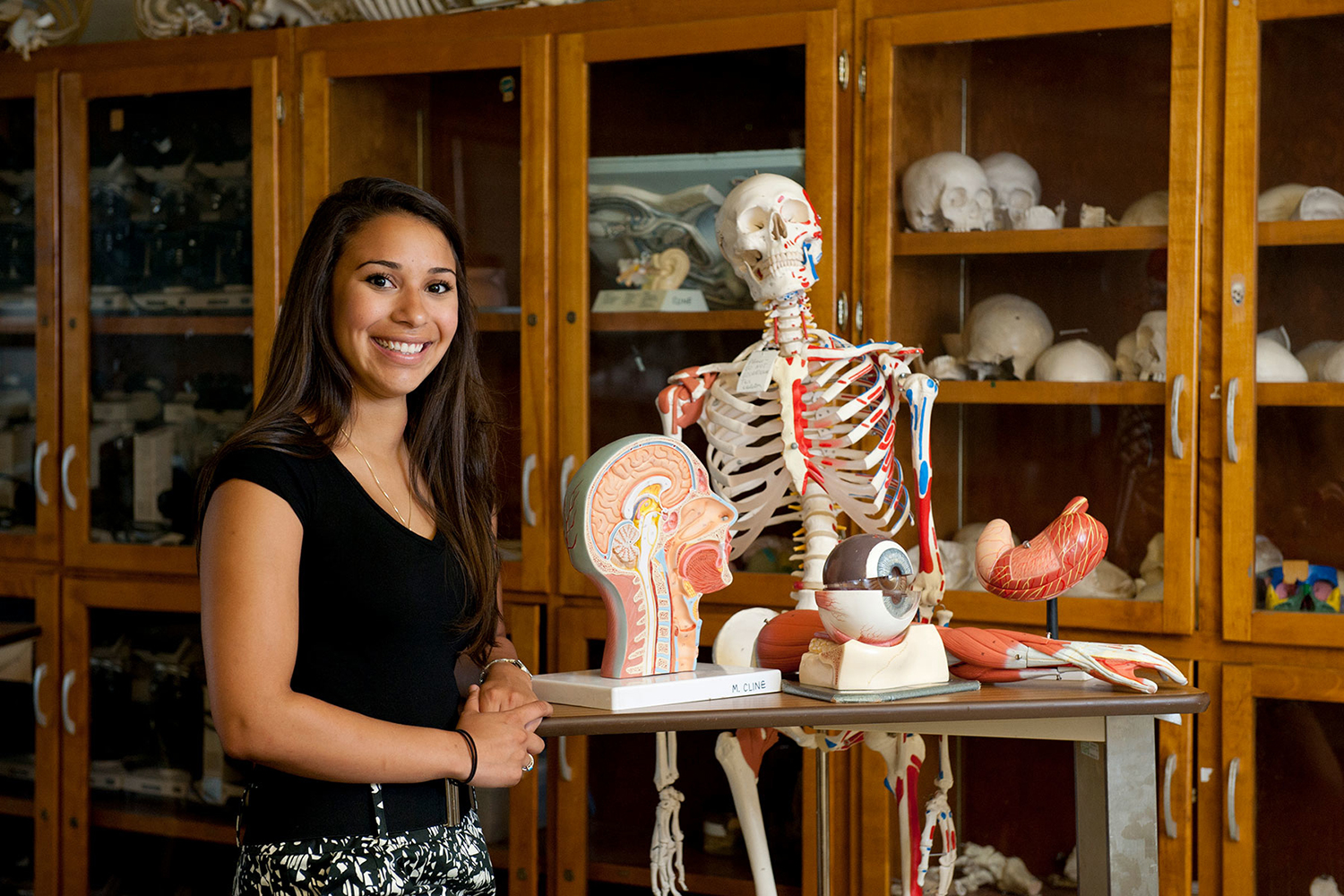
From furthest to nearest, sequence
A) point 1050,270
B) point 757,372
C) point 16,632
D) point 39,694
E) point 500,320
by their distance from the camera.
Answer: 1. point 39,694
2. point 16,632
3. point 500,320
4. point 1050,270
5. point 757,372

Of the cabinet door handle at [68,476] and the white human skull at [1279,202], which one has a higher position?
the white human skull at [1279,202]

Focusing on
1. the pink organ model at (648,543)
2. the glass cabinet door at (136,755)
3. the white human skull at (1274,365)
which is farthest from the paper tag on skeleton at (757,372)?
the glass cabinet door at (136,755)

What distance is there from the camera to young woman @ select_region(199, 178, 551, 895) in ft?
4.47

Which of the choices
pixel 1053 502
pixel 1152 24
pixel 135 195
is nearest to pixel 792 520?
pixel 1053 502

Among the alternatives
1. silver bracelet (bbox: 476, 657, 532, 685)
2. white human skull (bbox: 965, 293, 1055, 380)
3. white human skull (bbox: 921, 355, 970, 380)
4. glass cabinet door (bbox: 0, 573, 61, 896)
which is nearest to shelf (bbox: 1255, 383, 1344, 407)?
white human skull (bbox: 965, 293, 1055, 380)

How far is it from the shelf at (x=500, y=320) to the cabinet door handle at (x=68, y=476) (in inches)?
42.4

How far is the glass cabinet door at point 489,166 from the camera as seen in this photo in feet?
8.94

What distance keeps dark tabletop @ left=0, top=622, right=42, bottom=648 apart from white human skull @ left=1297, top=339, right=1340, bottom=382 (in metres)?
2.81

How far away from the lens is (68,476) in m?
3.08

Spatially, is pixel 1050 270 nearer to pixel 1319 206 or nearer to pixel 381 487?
pixel 1319 206

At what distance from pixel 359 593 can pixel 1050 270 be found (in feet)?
5.20

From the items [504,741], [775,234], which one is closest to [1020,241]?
[775,234]

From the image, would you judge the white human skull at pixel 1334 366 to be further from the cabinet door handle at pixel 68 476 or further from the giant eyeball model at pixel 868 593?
the cabinet door handle at pixel 68 476

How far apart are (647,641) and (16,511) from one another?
229cm
